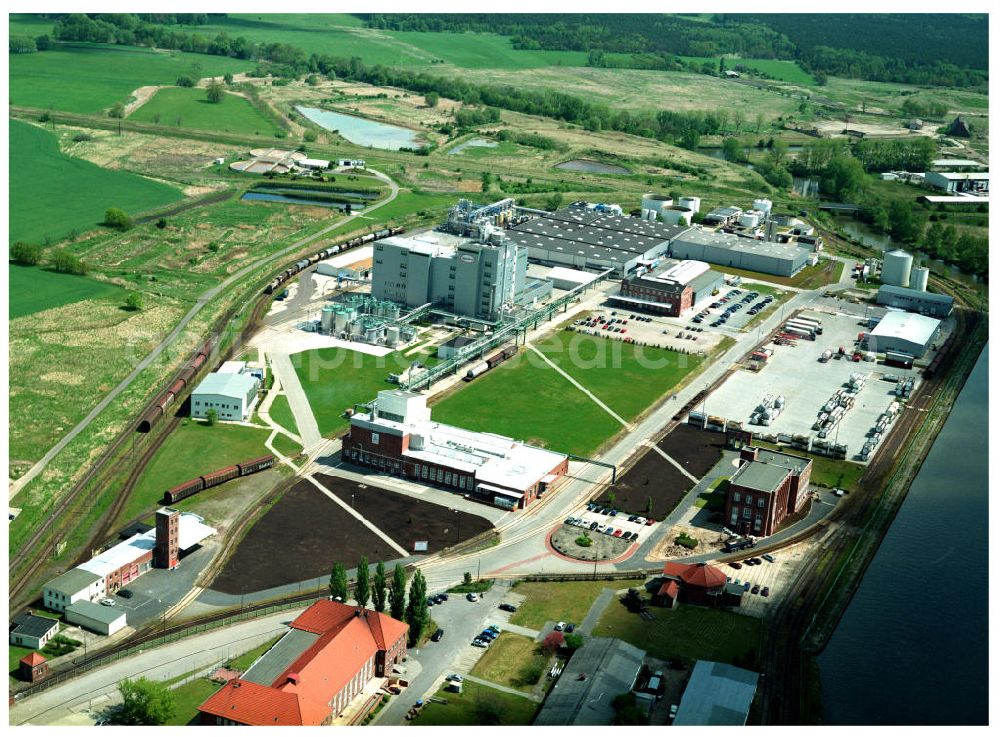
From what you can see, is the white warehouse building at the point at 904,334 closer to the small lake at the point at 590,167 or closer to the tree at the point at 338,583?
the tree at the point at 338,583

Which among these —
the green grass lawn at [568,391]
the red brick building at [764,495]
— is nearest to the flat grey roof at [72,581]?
the green grass lawn at [568,391]

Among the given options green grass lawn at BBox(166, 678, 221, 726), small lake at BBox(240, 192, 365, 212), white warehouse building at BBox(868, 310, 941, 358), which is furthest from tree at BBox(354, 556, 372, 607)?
small lake at BBox(240, 192, 365, 212)

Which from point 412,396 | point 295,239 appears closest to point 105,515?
point 412,396

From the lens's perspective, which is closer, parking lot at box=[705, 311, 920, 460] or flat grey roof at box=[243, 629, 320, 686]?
flat grey roof at box=[243, 629, 320, 686]

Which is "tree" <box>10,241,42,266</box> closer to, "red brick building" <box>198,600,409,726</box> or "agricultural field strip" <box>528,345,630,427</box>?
"agricultural field strip" <box>528,345,630,427</box>

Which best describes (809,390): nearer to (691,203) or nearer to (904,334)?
(904,334)

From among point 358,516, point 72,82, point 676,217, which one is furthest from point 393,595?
point 72,82

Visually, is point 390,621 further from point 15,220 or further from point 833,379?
point 15,220
